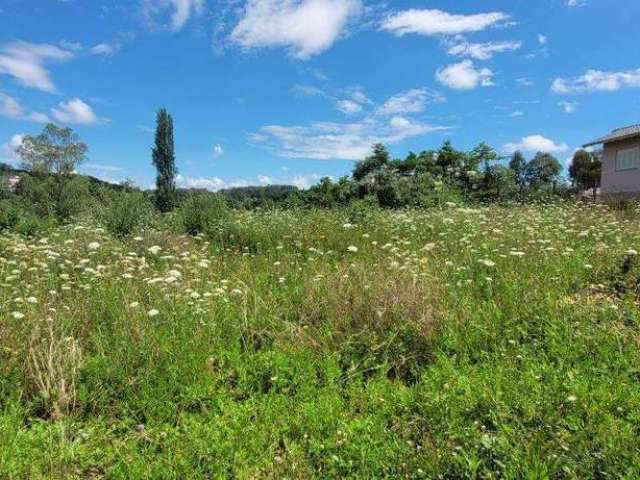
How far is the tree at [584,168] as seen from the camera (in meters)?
43.2

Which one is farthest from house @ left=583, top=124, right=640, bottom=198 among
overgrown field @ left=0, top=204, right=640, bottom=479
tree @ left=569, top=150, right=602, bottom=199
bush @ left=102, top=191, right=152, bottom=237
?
tree @ left=569, top=150, right=602, bottom=199

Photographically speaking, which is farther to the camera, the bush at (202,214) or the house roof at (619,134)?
the house roof at (619,134)

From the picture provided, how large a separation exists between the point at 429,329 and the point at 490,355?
47 cm

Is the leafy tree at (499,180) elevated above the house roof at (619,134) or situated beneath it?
situated beneath

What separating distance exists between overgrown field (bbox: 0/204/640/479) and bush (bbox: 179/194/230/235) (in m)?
3.62

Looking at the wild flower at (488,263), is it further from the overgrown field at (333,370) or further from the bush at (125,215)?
the bush at (125,215)

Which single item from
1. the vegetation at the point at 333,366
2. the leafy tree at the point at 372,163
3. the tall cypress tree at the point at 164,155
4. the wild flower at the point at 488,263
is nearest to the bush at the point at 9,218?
the vegetation at the point at 333,366

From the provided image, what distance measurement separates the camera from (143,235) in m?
7.91

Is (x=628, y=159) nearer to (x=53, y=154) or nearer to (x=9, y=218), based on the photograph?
(x=9, y=218)

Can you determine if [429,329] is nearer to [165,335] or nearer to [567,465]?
[567,465]

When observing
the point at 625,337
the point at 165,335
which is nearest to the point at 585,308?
the point at 625,337

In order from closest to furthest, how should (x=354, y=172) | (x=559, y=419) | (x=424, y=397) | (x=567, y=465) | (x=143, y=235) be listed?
1. (x=567, y=465)
2. (x=559, y=419)
3. (x=424, y=397)
4. (x=143, y=235)
5. (x=354, y=172)

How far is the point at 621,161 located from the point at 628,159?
0.41 meters

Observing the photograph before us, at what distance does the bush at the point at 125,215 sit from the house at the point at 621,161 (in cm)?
1871
